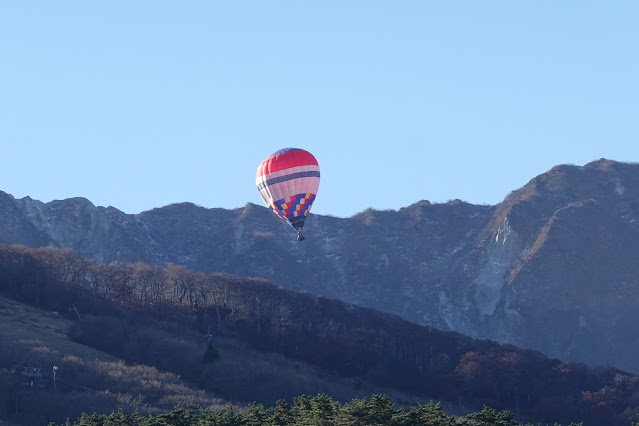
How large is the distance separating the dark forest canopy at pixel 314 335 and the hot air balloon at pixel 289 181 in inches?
1391

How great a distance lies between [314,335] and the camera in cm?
15475

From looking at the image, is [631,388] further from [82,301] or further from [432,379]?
[82,301]

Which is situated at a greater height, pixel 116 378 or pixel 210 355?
pixel 210 355

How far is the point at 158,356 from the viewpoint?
138 metres

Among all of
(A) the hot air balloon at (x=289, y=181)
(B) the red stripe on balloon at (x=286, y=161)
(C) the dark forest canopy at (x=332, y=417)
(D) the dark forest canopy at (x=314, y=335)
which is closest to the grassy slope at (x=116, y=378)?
(D) the dark forest canopy at (x=314, y=335)

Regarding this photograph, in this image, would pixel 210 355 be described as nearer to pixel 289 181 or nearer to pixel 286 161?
pixel 289 181

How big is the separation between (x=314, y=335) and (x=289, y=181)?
172ft

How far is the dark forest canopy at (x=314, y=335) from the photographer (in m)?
138

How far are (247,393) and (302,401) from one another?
4685 cm

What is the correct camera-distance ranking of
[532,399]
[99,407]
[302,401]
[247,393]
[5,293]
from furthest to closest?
[5,293] → [532,399] → [247,393] → [99,407] → [302,401]

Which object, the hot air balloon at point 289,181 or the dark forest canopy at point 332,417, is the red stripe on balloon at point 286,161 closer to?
the hot air balloon at point 289,181

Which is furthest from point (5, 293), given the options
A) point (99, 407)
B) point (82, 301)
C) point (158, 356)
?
point (99, 407)

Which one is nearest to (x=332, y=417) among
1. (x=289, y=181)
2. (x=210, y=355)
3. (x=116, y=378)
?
(x=289, y=181)

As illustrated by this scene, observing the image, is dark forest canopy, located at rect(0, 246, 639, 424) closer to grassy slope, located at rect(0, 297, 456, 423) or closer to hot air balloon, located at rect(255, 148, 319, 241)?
grassy slope, located at rect(0, 297, 456, 423)
